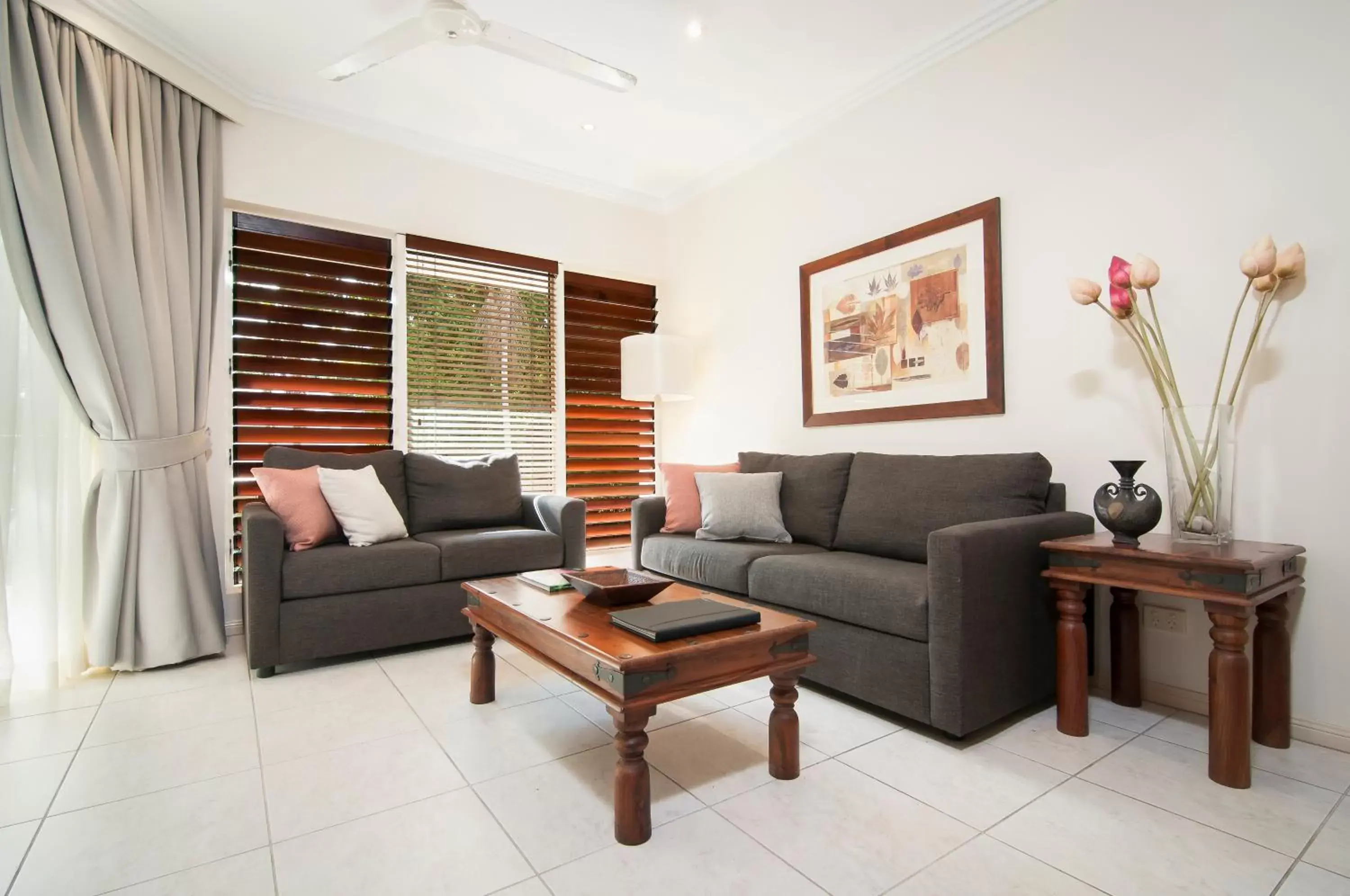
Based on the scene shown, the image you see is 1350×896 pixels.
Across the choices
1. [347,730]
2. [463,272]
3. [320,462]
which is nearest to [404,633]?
[347,730]

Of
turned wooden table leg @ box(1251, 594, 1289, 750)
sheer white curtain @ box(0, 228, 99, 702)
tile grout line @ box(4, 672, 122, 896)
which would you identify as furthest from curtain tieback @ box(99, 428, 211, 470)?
turned wooden table leg @ box(1251, 594, 1289, 750)

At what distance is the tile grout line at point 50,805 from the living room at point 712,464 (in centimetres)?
2

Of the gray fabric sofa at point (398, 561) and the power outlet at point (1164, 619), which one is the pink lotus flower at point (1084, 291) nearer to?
the power outlet at point (1164, 619)

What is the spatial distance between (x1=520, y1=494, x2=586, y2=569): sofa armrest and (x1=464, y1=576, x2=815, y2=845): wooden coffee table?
129 cm

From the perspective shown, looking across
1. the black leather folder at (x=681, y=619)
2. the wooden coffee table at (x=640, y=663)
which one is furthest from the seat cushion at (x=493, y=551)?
the black leather folder at (x=681, y=619)

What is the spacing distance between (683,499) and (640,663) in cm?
208

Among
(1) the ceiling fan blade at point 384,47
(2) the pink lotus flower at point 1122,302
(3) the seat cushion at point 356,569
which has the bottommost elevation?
(3) the seat cushion at point 356,569

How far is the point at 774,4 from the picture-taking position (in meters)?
2.81

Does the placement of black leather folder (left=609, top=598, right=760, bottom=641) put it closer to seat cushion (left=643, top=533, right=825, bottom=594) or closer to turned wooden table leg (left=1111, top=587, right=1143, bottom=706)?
seat cushion (left=643, top=533, right=825, bottom=594)

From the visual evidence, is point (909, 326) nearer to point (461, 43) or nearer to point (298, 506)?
point (461, 43)

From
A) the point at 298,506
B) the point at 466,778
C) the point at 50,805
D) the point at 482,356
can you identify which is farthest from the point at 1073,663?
the point at 482,356

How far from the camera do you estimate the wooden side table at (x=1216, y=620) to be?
1797 mm

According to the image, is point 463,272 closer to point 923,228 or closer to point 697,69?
point 697,69

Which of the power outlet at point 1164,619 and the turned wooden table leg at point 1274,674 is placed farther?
the power outlet at point 1164,619
